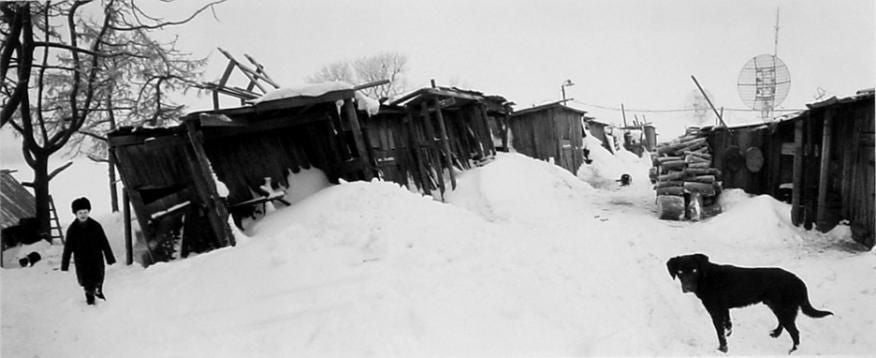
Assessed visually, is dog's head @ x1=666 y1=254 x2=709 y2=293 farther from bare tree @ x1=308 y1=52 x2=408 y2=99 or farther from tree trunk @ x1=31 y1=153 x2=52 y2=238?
tree trunk @ x1=31 y1=153 x2=52 y2=238

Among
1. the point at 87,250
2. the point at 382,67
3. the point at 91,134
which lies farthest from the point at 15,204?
the point at 382,67

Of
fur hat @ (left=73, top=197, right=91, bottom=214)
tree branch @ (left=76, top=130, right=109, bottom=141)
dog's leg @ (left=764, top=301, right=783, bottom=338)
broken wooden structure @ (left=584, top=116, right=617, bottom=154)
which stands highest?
tree branch @ (left=76, top=130, right=109, bottom=141)

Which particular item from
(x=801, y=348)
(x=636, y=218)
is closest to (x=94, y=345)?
(x=801, y=348)

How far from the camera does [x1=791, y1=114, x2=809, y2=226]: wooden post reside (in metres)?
4.01

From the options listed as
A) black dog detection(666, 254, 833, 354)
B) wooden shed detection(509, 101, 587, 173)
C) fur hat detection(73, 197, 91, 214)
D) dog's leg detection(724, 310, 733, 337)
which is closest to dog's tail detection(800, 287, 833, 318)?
black dog detection(666, 254, 833, 354)

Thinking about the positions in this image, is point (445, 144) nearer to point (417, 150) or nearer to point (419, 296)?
point (417, 150)

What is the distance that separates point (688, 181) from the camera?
5.33 m

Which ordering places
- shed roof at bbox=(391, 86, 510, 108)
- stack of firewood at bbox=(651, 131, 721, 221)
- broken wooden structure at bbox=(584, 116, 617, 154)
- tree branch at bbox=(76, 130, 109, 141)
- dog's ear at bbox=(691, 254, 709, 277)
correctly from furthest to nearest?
broken wooden structure at bbox=(584, 116, 617, 154)
shed roof at bbox=(391, 86, 510, 108)
stack of firewood at bbox=(651, 131, 721, 221)
tree branch at bbox=(76, 130, 109, 141)
dog's ear at bbox=(691, 254, 709, 277)

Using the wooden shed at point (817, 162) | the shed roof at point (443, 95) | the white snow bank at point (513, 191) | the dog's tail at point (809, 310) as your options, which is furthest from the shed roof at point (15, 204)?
the wooden shed at point (817, 162)

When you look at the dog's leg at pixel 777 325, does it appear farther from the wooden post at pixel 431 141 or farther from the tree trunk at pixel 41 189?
the tree trunk at pixel 41 189

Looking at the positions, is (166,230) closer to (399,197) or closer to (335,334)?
(399,197)

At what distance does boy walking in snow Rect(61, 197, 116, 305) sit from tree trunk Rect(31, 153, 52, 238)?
46.5 inches

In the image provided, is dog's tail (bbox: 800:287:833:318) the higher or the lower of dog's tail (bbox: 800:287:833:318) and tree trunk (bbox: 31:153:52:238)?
the lower

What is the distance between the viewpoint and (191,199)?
4.07 meters
